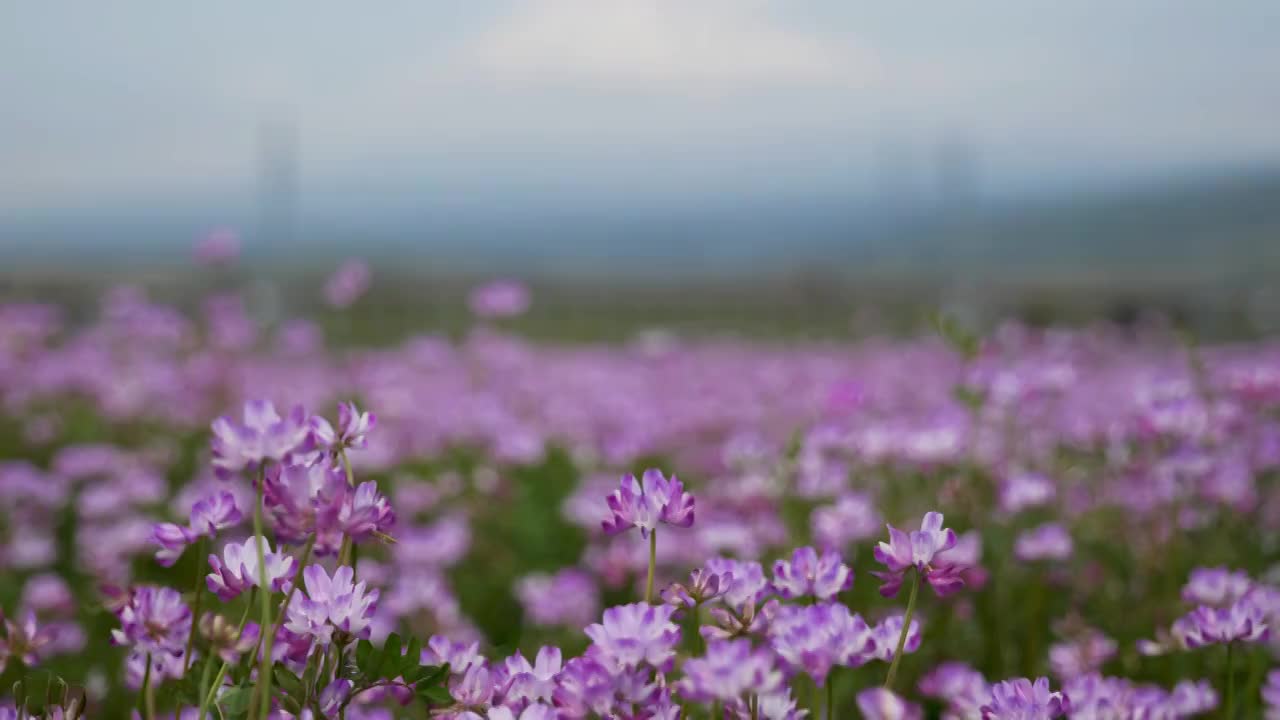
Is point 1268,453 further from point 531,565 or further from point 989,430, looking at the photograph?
point 531,565

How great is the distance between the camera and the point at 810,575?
59.0 inches

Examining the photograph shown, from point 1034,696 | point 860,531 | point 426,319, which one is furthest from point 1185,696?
point 426,319

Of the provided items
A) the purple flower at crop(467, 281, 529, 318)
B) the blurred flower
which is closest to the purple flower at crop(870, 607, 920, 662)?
the purple flower at crop(467, 281, 529, 318)

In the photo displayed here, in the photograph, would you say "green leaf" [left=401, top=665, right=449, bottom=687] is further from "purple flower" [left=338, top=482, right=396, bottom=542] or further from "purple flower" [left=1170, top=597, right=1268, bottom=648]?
"purple flower" [left=1170, top=597, right=1268, bottom=648]

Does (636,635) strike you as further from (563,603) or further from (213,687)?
(563,603)

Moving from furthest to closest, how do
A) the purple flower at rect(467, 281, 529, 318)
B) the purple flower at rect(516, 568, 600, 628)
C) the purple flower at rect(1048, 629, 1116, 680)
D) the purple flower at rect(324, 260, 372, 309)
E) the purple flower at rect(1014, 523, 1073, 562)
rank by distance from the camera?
the purple flower at rect(467, 281, 529, 318) → the purple flower at rect(324, 260, 372, 309) → the purple flower at rect(516, 568, 600, 628) → the purple flower at rect(1014, 523, 1073, 562) → the purple flower at rect(1048, 629, 1116, 680)

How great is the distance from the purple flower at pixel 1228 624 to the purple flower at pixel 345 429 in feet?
4.18

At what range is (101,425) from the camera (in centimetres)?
682

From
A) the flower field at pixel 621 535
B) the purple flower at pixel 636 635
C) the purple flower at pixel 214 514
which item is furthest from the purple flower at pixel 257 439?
the purple flower at pixel 636 635

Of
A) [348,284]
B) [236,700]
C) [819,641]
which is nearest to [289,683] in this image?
[236,700]

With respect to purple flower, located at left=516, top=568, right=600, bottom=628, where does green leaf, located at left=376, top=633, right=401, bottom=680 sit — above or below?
above

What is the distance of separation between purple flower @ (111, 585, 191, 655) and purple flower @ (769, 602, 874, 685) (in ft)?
2.48

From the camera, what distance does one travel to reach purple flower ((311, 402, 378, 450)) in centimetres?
134

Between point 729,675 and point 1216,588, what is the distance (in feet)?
4.42
